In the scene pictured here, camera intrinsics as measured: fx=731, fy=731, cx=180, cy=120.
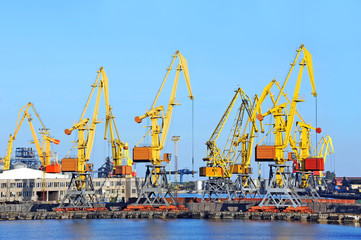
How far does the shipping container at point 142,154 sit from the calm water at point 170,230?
496 inches

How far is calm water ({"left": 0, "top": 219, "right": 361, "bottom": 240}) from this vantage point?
9606cm

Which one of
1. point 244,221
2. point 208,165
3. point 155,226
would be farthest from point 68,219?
point 208,165

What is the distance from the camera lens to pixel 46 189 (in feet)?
580

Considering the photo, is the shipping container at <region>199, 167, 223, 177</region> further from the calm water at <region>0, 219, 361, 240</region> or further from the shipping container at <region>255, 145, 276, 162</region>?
the calm water at <region>0, 219, 361, 240</region>

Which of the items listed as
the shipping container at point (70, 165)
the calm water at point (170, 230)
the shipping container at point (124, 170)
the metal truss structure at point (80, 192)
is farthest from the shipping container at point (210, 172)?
the calm water at point (170, 230)

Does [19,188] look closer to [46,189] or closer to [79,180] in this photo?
[46,189]

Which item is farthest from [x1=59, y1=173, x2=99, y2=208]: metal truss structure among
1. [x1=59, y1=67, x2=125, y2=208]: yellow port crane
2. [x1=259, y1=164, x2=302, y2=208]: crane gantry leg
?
[x1=259, y1=164, x2=302, y2=208]: crane gantry leg

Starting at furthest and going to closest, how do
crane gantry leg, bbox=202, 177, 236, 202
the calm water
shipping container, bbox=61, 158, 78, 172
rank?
crane gantry leg, bbox=202, 177, 236, 202
shipping container, bbox=61, 158, 78, 172
the calm water

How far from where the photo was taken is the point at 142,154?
12838cm

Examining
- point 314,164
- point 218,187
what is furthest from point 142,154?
point 218,187

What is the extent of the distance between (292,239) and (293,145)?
195 feet

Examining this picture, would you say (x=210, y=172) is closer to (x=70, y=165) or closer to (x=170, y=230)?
(x=70, y=165)

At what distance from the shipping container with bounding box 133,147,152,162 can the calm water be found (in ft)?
41.3

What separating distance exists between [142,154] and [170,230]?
→ 2706 centimetres
